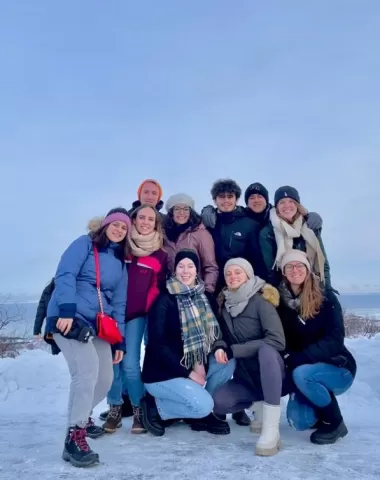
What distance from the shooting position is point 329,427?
3.98m

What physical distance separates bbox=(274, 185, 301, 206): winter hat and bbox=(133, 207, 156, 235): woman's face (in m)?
1.47

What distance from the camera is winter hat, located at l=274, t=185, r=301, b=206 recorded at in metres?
5.08

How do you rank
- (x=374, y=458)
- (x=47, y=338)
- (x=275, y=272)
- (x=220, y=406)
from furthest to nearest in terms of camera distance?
(x=275, y=272)
(x=220, y=406)
(x=47, y=338)
(x=374, y=458)

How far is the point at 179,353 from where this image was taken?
4.30m

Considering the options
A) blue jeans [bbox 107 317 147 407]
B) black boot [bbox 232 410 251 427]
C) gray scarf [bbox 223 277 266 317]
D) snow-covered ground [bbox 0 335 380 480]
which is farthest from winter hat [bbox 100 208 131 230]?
black boot [bbox 232 410 251 427]

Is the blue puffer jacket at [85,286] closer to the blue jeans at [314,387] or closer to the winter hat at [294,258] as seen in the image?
the winter hat at [294,258]

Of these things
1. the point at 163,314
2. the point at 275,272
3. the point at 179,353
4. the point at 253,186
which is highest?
the point at 253,186

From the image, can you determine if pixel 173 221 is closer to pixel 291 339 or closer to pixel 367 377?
pixel 291 339

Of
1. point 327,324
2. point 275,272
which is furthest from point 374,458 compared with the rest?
point 275,272

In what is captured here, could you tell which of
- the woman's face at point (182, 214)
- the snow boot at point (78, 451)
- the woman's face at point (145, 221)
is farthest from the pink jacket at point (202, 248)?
the snow boot at point (78, 451)

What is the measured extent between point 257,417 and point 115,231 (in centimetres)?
232

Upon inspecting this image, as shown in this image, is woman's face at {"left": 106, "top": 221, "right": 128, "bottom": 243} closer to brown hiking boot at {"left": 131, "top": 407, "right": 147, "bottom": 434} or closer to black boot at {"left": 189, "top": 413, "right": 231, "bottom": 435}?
brown hiking boot at {"left": 131, "top": 407, "right": 147, "bottom": 434}

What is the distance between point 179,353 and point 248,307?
815 millimetres

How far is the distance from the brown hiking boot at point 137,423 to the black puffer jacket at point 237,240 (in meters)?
1.64
